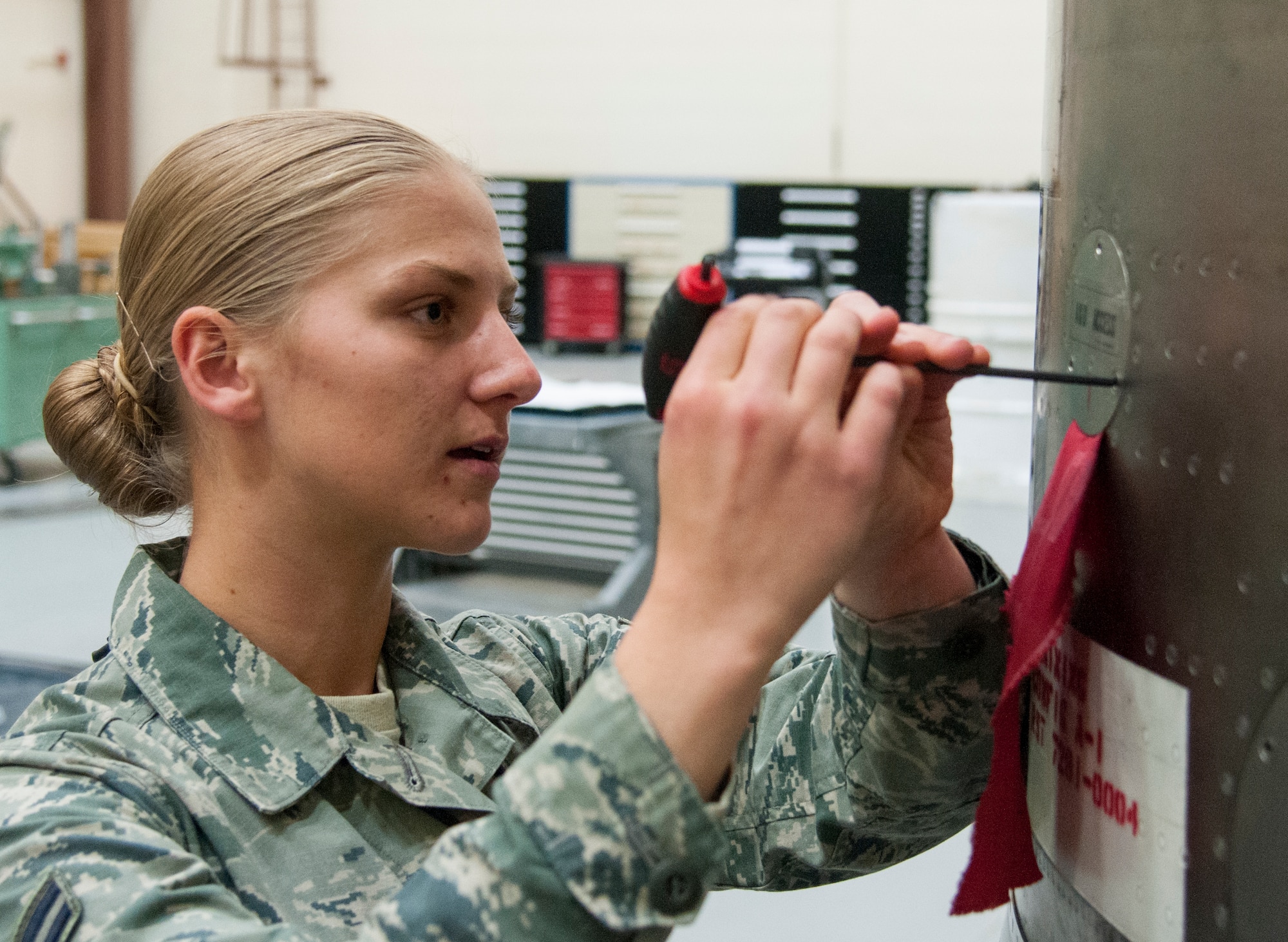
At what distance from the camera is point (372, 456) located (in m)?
0.92

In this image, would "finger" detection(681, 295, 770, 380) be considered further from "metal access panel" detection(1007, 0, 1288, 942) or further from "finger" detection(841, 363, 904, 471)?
"metal access panel" detection(1007, 0, 1288, 942)

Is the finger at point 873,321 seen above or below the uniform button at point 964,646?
above

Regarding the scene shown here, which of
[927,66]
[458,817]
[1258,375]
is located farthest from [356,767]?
[927,66]

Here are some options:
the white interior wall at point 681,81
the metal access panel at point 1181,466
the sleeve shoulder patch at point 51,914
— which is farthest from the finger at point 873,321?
the white interior wall at point 681,81

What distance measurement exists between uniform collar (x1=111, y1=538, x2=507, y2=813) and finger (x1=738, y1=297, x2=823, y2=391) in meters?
0.48

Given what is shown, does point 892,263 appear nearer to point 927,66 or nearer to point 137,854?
point 927,66

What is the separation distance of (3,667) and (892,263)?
12.4 feet

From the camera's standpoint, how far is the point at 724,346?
0.65 m

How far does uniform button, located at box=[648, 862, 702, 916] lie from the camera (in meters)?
0.63

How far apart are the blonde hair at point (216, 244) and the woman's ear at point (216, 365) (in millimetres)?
17

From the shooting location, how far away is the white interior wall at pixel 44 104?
22.0 ft

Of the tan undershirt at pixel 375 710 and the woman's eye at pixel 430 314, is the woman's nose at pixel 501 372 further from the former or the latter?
the tan undershirt at pixel 375 710

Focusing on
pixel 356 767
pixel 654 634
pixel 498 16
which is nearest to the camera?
pixel 654 634

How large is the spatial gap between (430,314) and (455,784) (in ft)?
1.21
